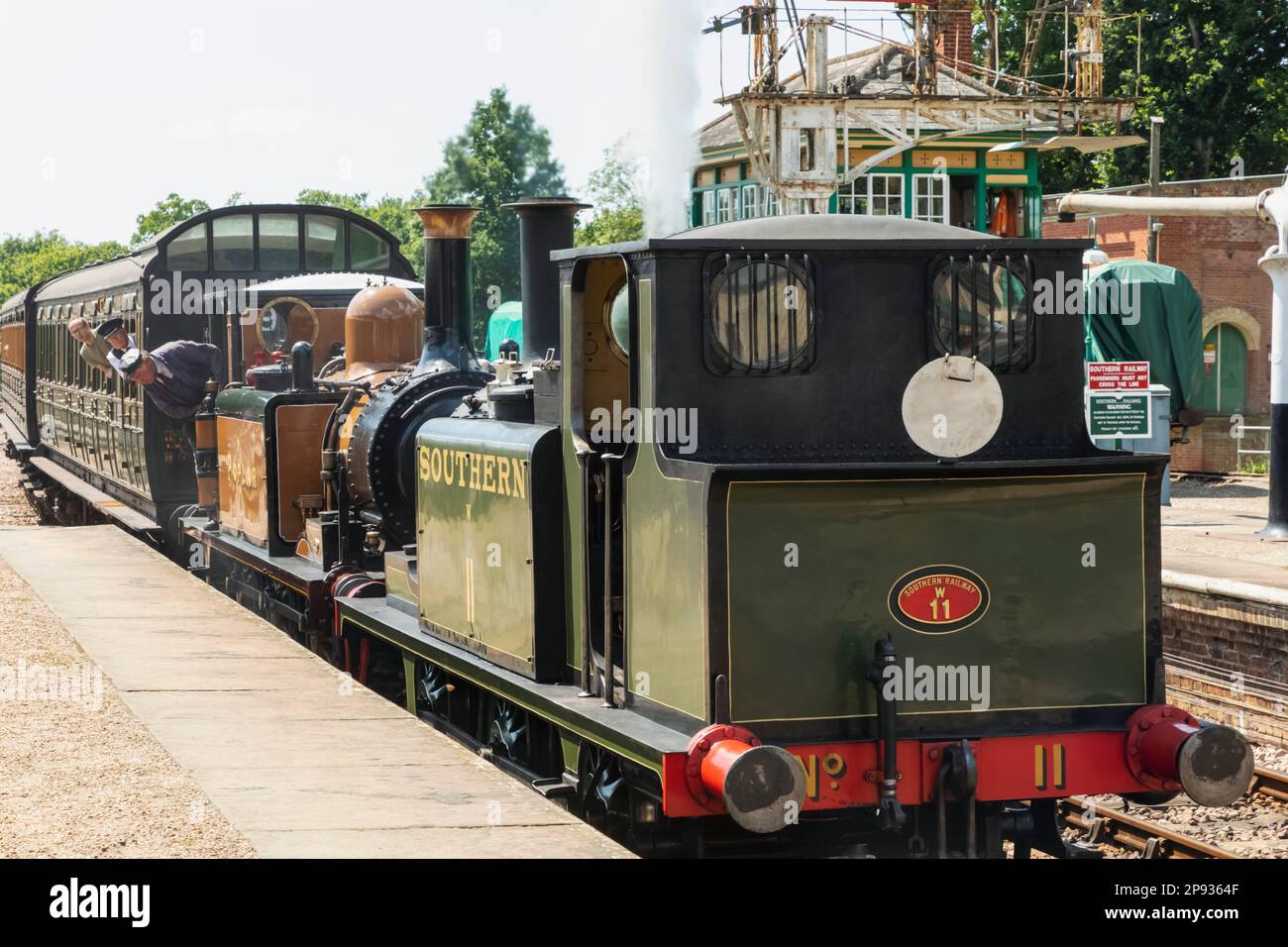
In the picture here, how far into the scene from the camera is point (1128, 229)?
32.9 metres

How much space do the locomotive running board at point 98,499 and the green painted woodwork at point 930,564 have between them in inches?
468

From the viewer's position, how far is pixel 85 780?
6.96 m

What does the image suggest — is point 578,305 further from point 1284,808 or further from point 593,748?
point 1284,808

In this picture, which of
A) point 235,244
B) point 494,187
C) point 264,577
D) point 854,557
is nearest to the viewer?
point 854,557

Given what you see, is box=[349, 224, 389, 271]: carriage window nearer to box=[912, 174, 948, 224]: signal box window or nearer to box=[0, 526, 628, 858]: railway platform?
box=[0, 526, 628, 858]: railway platform

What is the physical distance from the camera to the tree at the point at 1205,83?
37.6 metres

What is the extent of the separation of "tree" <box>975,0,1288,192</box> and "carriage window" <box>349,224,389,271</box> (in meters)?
25.0

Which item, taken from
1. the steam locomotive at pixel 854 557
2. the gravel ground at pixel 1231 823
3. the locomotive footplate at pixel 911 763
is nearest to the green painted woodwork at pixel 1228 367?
the gravel ground at pixel 1231 823

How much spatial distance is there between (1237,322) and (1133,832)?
990 inches

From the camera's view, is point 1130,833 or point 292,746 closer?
point 292,746

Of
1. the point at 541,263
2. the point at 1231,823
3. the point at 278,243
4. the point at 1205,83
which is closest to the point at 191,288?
the point at 278,243

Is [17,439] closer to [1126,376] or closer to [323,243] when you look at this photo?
[323,243]

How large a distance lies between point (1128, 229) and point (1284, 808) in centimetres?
2516

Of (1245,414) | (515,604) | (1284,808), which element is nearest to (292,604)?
(515,604)
